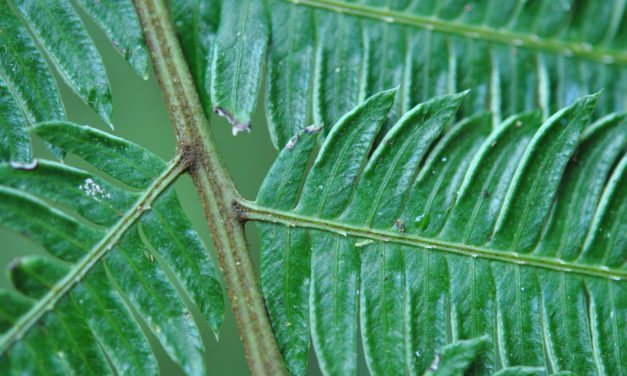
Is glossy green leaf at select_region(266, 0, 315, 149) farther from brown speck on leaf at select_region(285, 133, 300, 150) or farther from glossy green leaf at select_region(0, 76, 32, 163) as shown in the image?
glossy green leaf at select_region(0, 76, 32, 163)

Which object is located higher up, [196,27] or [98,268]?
[196,27]

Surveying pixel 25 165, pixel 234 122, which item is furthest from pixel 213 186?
pixel 25 165

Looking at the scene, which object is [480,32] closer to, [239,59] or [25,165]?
[239,59]

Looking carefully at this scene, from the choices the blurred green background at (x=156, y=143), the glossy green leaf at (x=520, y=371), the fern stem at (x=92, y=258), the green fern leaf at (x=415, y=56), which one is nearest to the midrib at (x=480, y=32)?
the green fern leaf at (x=415, y=56)

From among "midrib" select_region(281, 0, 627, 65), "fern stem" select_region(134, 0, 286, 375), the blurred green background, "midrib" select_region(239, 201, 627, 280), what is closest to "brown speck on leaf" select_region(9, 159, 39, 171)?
"fern stem" select_region(134, 0, 286, 375)

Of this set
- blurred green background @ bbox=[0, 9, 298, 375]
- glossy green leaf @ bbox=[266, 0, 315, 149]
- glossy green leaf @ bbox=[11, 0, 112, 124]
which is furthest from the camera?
blurred green background @ bbox=[0, 9, 298, 375]

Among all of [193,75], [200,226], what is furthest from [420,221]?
[200,226]

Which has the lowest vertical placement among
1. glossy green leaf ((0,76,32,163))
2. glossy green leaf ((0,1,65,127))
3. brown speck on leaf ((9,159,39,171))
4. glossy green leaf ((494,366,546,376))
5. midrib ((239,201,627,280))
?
glossy green leaf ((494,366,546,376))
